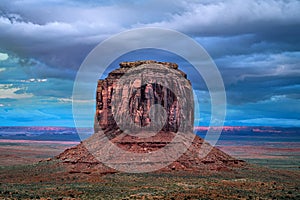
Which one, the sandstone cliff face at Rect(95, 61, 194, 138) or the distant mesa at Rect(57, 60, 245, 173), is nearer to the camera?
the distant mesa at Rect(57, 60, 245, 173)

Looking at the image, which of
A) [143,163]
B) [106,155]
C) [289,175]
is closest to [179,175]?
[143,163]

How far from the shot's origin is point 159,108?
100812 mm

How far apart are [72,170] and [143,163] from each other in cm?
1387

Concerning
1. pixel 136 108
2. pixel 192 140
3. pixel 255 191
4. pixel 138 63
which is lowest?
pixel 255 191

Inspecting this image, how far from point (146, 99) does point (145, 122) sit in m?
4.86

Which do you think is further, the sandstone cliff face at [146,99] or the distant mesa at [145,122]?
the sandstone cliff face at [146,99]

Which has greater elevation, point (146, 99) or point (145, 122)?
point (146, 99)

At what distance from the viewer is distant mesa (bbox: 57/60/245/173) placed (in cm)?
9362

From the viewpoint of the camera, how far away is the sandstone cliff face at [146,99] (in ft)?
328

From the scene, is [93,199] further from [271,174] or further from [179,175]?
[271,174]

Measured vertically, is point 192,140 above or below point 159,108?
below

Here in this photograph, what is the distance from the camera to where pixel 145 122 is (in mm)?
99625

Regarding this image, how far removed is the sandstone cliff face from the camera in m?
100

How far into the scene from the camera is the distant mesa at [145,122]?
93625mm
